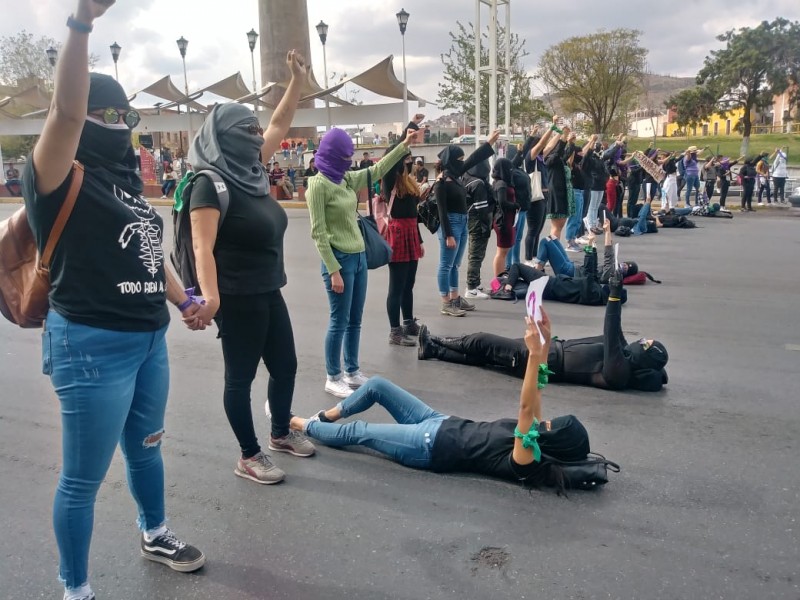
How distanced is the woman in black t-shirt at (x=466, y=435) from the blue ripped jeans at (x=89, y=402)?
152 centimetres

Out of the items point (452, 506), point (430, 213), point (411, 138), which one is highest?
point (411, 138)

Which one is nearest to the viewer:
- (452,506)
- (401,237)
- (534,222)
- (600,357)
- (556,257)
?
(452,506)

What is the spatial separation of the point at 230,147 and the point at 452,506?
6.92ft

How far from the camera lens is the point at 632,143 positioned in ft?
170

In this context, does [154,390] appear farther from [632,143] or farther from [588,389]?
[632,143]

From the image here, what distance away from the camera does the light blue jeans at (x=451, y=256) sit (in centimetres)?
733

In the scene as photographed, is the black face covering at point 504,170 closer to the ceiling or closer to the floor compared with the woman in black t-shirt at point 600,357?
closer to the ceiling

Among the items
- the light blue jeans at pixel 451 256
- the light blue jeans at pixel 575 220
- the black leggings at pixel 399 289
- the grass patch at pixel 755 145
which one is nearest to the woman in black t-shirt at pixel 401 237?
the black leggings at pixel 399 289

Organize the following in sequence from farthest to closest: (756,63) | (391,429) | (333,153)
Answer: (756,63) → (333,153) → (391,429)

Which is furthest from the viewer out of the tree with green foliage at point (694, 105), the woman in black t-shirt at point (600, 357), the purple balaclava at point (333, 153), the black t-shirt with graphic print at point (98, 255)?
the tree with green foliage at point (694, 105)

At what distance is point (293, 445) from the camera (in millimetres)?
3955

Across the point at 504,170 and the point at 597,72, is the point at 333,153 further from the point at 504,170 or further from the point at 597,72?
the point at 597,72

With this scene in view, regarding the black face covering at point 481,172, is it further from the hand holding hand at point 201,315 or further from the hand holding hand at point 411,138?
the hand holding hand at point 201,315

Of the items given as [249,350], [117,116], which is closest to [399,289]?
[249,350]
